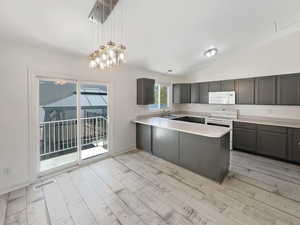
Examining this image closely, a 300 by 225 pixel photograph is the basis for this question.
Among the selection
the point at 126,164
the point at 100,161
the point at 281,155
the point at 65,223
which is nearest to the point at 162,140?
the point at 126,164

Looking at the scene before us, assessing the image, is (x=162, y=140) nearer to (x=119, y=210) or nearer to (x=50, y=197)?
(x=119, y=210)

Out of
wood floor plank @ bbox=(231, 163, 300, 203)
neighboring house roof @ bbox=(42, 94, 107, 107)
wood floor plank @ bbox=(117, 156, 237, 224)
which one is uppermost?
neighboring house roof @ bbox=(42, 94, 107, 107)

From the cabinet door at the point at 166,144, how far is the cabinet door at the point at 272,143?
2200mm

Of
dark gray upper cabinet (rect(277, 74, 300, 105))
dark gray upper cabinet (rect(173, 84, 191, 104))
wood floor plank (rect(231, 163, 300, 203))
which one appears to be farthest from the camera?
dark gray upper cabinet (rect(173, 84, 191, 104))

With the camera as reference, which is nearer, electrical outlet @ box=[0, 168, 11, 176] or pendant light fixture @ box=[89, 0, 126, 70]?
pendant light fixture @ box=[89, 0, 126, 70]

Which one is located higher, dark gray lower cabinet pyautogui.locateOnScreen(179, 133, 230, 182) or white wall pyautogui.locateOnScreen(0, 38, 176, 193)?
white wall pyautogui.locateOnScreen(0, 38, 176, 193)

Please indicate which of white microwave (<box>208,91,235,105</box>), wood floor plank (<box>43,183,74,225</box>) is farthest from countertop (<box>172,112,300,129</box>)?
wood floor plank (<box>43,183,74,225</box>)

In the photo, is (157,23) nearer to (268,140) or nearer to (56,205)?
(56,205)

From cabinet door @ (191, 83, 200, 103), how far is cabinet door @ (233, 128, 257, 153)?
164cm

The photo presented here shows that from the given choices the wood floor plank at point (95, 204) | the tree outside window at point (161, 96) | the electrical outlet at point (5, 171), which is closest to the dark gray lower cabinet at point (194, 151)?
the tree outside window at point (161, 96)

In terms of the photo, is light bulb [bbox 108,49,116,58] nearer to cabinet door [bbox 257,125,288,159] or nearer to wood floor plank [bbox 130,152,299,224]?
wood floor plank [bbox 130,152,299,224]

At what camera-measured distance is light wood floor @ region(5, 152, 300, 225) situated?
1780mm

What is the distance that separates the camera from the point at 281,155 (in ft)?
10.7

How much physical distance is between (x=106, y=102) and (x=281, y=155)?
14.3 ft
